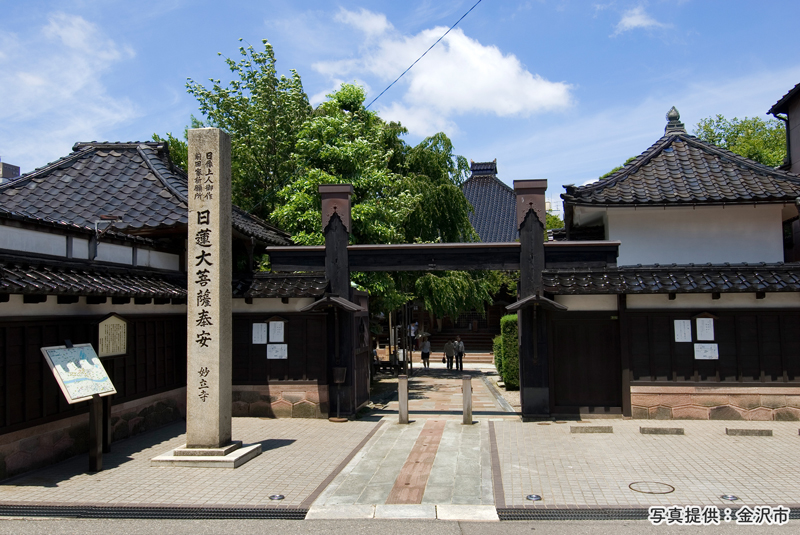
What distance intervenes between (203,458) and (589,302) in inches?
356

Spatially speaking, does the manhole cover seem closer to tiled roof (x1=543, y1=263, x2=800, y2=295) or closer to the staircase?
tiled roof (x1=543, y1=263, x2=800, y2=295)

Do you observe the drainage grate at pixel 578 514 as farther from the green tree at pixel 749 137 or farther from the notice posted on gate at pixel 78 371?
the green tree at pixel 749 137

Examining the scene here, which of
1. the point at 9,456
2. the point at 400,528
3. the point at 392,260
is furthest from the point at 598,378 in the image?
the point at 9,456

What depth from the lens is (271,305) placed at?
14805 millimetres

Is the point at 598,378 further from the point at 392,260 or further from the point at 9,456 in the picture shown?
the point at 9,456

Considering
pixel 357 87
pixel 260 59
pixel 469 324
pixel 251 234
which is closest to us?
pixel 251 234

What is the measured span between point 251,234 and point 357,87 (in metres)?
8.14

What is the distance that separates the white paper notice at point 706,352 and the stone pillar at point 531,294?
3410 mm

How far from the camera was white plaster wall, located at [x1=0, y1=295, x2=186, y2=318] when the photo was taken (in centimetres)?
937

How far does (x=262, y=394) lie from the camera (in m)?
14.8

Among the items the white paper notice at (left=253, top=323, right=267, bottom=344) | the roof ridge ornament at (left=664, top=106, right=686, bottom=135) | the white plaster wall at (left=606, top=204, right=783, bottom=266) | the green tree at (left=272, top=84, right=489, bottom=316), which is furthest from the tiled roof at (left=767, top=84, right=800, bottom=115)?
the white paper notice at (left=253, top=323, right=267, bottom=344)

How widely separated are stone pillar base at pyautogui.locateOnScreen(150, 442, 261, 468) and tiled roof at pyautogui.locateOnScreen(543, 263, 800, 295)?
7627 millimetres

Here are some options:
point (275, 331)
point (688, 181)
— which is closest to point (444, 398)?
point (275, 331)

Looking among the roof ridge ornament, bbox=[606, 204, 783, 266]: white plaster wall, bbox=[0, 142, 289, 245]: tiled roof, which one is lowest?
bbox=[606, 204, 783, 266]: white plaster wall
